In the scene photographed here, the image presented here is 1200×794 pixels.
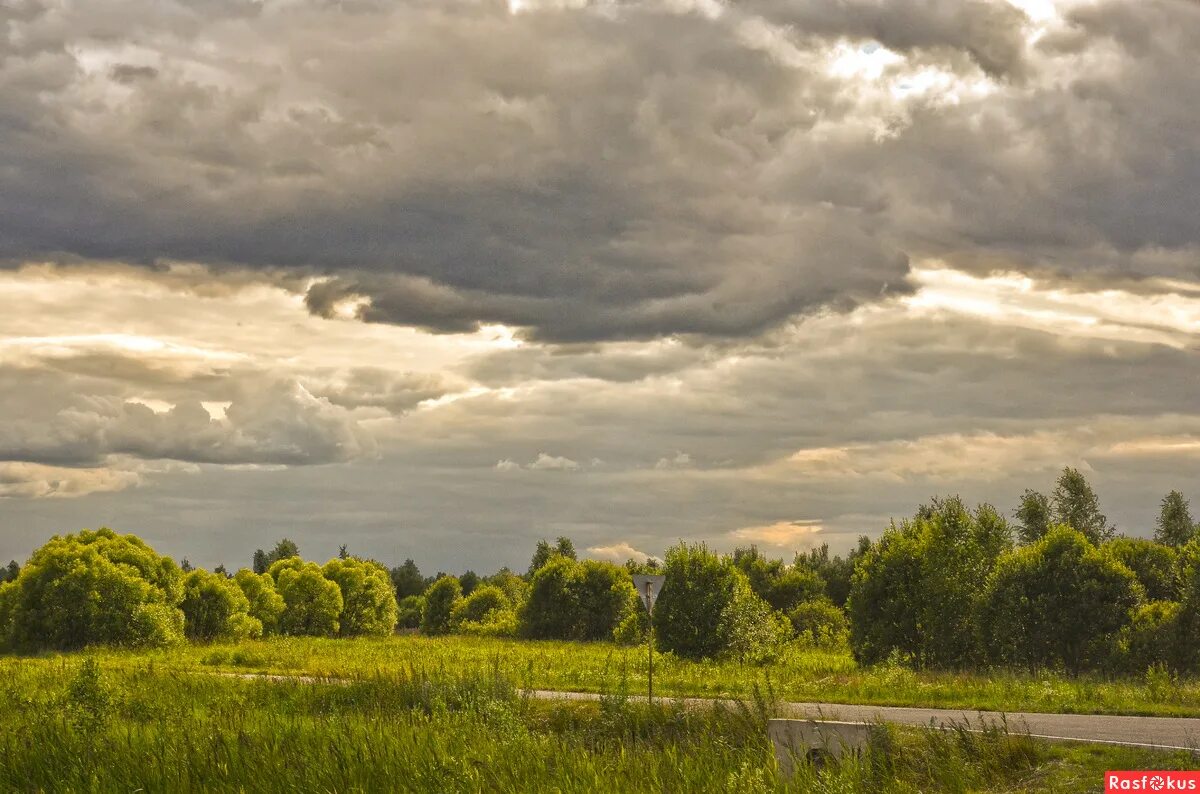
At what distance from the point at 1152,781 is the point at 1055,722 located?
5134 millimetres

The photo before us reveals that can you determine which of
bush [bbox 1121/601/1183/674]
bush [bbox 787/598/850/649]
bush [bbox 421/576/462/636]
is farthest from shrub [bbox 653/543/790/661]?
bush [bbox 421/576/462/636]

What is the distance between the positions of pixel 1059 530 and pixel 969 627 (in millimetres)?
5467

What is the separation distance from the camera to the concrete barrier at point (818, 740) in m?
16.5

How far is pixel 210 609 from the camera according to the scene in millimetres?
61375

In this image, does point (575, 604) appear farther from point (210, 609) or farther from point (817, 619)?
point (210, 609)

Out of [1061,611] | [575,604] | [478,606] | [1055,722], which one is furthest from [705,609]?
[478,606]

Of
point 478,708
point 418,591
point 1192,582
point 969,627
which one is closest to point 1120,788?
point 478,708

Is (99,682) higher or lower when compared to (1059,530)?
lower

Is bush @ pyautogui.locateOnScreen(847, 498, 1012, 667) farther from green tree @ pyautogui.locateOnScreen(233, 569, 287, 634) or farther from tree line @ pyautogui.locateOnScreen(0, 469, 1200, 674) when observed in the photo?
green tree @ pyautogui.locateOnScreen(233, 569, 287, 634)

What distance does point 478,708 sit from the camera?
22453 millimetres

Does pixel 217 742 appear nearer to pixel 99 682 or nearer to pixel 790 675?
pixel 99 682

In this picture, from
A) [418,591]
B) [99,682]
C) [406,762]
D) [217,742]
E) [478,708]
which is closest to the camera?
[406,762]

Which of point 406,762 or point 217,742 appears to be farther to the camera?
point 217,742

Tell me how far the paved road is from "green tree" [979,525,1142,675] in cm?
1779
